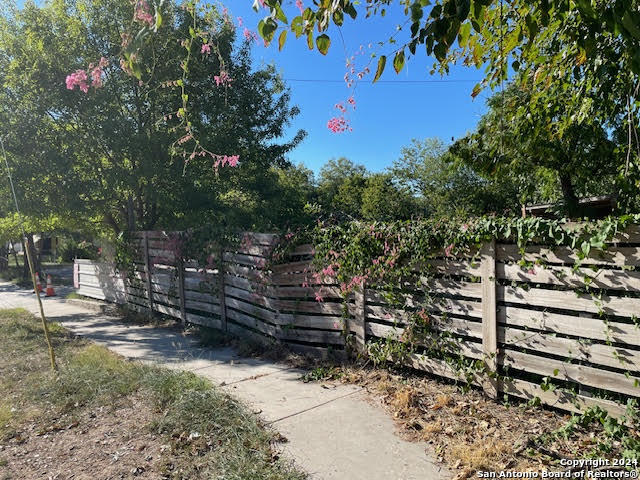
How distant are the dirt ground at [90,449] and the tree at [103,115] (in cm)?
475

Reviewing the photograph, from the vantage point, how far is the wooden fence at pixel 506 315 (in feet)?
10.2

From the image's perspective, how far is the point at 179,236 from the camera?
23.9 feet

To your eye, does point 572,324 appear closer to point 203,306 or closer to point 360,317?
point 360,317

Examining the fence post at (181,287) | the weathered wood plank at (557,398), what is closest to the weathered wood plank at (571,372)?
the weathered wood plank at (557,398)

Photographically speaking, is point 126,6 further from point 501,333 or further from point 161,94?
point 501,333

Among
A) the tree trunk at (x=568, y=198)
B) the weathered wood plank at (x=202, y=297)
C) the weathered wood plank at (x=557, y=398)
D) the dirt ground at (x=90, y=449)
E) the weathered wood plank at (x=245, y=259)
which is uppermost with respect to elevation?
the tree trunk at (x=568, y=198)

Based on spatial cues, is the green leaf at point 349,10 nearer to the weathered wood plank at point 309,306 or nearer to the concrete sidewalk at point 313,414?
the concrete sidewalk at point 313,414

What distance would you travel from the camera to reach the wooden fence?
3111 mm

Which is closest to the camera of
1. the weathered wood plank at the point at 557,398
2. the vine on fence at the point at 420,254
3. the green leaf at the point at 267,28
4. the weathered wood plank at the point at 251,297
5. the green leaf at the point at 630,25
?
the green leaf at the point at 630,25

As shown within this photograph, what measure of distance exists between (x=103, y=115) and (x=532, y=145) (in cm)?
746

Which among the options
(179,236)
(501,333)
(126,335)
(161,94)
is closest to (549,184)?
(501,333)

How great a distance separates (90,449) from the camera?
3.36 m

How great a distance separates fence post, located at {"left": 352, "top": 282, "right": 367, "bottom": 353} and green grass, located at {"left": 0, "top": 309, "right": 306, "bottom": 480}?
1.59 m

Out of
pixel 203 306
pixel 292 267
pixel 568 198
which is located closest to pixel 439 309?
pixel 292 267
